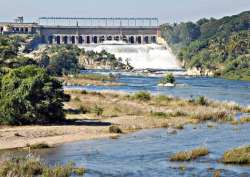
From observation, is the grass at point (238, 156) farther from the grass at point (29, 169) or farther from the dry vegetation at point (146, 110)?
the dry vegetation at point (146, 110)

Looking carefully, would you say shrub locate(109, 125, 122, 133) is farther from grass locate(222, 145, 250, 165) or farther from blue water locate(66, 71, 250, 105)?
blue water locate(66, 71, 250, 105)

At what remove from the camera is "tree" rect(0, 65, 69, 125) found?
175ft

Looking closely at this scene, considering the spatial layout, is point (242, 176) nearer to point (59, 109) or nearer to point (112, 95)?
point (59, 109)

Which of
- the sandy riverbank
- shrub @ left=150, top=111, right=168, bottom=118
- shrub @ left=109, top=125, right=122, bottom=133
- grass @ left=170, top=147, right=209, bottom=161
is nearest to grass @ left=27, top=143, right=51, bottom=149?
the sandy riverbank

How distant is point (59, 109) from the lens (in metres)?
55.9

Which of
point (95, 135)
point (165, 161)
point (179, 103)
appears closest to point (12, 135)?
point (95, 135)

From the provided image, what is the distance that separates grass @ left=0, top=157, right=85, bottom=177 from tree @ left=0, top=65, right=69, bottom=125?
Answer: 2009 centimetres

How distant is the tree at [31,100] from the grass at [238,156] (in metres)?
19.0

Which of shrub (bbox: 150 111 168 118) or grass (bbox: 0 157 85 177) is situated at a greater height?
grass (bbox: 0 157 85 177)

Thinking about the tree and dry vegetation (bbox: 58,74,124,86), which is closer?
the tree

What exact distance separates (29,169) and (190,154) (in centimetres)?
1138

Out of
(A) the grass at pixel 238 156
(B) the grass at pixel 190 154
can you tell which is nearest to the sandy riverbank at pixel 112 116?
(B) the grass at pixel 190 154

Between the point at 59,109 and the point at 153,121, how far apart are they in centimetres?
847

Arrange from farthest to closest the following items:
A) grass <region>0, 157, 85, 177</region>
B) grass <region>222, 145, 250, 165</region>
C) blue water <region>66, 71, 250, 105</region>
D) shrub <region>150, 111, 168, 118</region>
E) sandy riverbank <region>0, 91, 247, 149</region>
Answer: blue water <region>66, 71, 250, 105</region> < shrub <region>150, 111, 168, 118</region> < sandy riverbank <region>0, 91, 247, 149</region> < grass <region>222, 145, 250, 165</region> < grass <region>0, 157, 85, 177</region>
